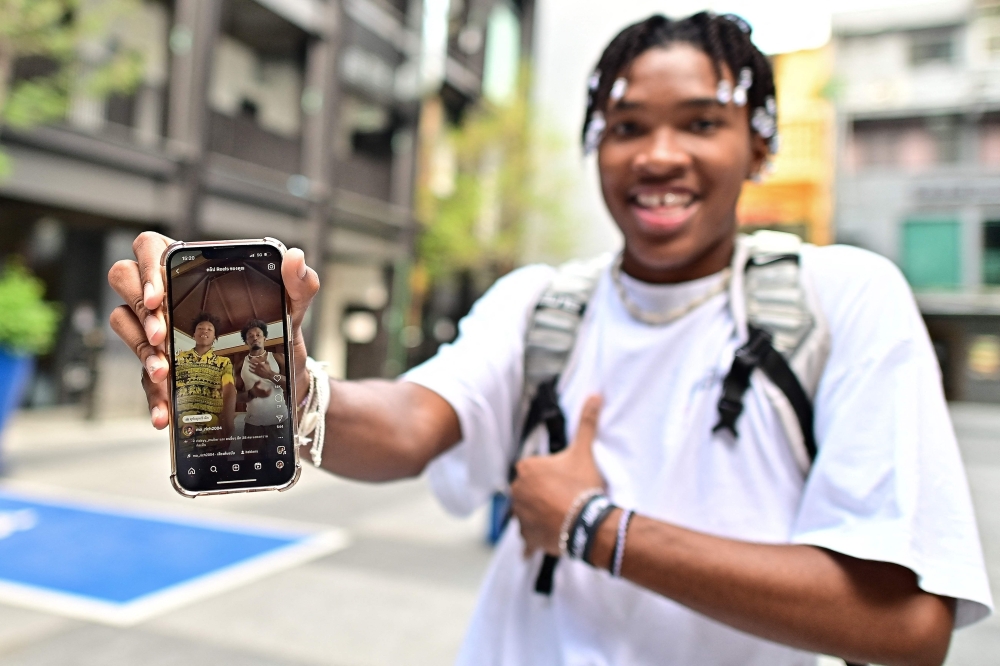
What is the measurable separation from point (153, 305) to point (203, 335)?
6 cm

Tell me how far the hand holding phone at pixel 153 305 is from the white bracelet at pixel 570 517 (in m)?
0.48

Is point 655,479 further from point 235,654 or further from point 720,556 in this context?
point 235,654

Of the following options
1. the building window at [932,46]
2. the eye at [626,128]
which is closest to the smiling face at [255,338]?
the eye at [626,128]

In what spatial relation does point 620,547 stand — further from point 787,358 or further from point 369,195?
point 369,195

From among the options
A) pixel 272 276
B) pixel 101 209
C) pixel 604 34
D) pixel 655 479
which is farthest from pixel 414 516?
pixel 101 209

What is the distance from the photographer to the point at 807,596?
1.04m

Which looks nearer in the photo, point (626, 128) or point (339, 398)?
point (339, 398)

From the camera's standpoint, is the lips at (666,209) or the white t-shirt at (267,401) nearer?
the white t-shirt at (267,401)

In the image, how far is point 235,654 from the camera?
11.2 ft

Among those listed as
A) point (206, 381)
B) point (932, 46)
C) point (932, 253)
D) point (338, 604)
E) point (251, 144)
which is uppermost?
point (251, 144)

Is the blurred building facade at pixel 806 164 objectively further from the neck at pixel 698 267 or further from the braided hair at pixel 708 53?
the neck at pixel 698 267

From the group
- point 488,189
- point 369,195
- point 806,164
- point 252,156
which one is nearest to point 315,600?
point 806,164

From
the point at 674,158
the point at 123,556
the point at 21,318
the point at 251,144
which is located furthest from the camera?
the point at 251,144

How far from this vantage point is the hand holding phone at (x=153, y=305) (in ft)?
2.78
